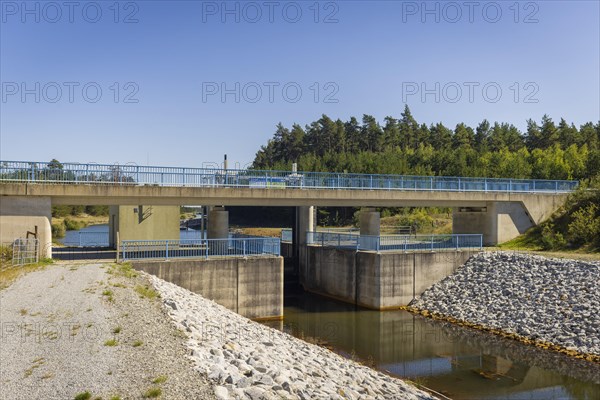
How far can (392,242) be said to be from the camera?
32.0 m

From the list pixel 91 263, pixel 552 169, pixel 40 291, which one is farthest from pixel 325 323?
pixel 552 169

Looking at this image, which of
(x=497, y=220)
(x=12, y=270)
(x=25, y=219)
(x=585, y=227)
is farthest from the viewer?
(x=497, y=220)

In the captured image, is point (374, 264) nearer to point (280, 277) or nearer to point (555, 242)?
point (280, 277)

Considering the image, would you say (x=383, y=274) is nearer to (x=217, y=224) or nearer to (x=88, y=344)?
(x=217, y=224)

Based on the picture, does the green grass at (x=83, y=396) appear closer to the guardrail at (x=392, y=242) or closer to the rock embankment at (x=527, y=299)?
the rock embankment at (x=527, y=299)

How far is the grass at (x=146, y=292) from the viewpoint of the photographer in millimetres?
16164

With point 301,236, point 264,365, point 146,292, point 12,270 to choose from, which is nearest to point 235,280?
point 146,292

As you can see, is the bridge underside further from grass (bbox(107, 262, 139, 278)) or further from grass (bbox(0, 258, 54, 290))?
grass (bbox(107, 262, 139, 278))

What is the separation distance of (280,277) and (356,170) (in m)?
54.1

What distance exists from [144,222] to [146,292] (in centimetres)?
1428

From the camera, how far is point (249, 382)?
10117mm

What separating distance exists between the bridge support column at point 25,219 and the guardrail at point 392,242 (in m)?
16.5

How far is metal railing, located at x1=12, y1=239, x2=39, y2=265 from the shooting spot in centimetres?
2003

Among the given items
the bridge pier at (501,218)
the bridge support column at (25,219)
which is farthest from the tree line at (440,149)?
the bridge support column at (25,219)
